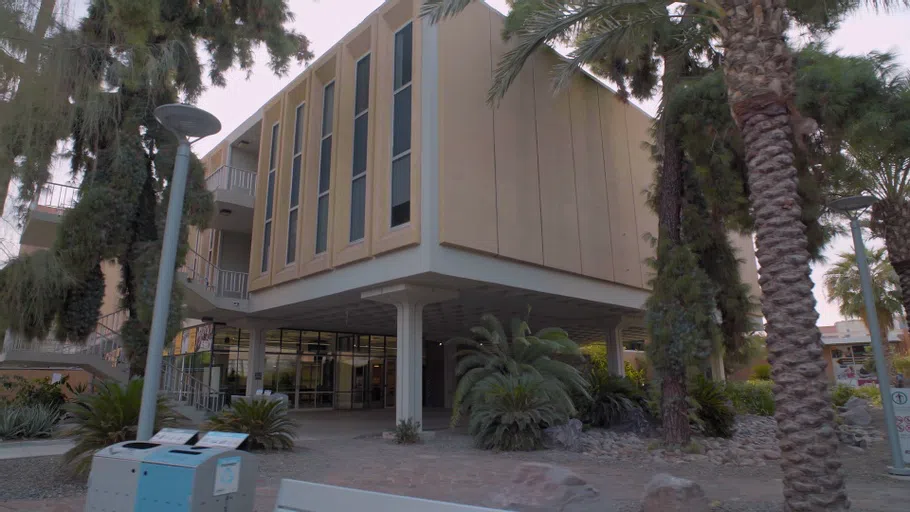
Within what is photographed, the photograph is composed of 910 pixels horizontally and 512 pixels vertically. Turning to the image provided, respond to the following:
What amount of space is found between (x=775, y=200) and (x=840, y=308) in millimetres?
30802

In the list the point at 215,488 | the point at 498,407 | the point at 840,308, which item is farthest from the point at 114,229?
the point at 840,308

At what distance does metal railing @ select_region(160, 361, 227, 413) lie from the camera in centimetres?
1777

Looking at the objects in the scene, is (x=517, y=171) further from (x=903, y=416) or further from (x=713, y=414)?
(x=903, y=416)

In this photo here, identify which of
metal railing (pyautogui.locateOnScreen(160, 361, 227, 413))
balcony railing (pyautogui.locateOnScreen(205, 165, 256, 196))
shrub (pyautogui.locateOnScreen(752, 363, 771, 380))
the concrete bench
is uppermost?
balcony railing (pyautogui.locateOnScreen(205, 165, 256, 196))

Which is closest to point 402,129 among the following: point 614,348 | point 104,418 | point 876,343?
point 104,418

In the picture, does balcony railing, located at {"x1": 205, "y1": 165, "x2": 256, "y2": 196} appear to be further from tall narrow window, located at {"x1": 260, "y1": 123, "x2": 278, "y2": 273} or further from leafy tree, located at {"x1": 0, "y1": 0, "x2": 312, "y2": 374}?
leafy tree, located at {"x1": 0, "y1": 0, "x2": 312, "y2": 374}

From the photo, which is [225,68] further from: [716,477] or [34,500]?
[716,477]

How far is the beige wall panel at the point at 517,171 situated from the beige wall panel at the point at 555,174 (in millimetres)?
322

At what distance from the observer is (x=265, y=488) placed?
815cm

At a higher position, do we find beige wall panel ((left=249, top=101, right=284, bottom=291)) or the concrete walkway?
beige wall panel ((left=249, top=101, right=284, bottom=291))

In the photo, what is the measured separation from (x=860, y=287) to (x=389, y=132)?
2783 cm

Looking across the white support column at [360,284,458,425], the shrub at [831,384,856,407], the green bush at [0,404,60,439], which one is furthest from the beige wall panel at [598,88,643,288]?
the green bush at [0,404,60,439]

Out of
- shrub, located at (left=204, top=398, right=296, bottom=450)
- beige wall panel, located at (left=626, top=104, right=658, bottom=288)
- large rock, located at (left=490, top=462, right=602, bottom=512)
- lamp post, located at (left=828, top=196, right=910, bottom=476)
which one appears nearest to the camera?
large rock, located at (left=490, top=462, right=602, bottom=512)

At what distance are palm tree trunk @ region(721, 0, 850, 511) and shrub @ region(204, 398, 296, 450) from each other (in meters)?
9.29
